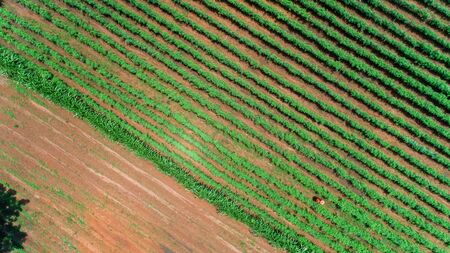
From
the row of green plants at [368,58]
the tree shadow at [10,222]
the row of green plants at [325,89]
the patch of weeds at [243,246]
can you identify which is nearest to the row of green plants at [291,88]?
the row of green plants at [325,89]

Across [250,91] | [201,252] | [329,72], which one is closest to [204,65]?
[250,91]

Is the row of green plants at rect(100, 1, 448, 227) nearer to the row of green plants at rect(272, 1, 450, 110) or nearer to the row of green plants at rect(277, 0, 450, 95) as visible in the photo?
the row of green plants at rect(272, 1, 450, 110)

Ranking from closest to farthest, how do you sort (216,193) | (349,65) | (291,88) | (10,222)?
(349,65) → (291,88) → (216,193) → (10,222)

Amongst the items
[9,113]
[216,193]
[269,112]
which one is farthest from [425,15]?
[9,113]

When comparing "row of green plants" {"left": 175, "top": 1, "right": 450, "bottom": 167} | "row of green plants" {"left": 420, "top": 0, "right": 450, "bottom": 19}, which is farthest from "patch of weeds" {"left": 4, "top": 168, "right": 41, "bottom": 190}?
"row of green plants" {"left": 420, "top": 0, "right": 450, "bottom": 19}

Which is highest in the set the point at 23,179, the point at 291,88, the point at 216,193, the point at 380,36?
the point at 380,36

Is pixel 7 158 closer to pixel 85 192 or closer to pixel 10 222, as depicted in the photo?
pixel 10 222

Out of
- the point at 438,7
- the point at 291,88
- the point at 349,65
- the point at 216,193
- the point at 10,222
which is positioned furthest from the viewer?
the point at 10,222
